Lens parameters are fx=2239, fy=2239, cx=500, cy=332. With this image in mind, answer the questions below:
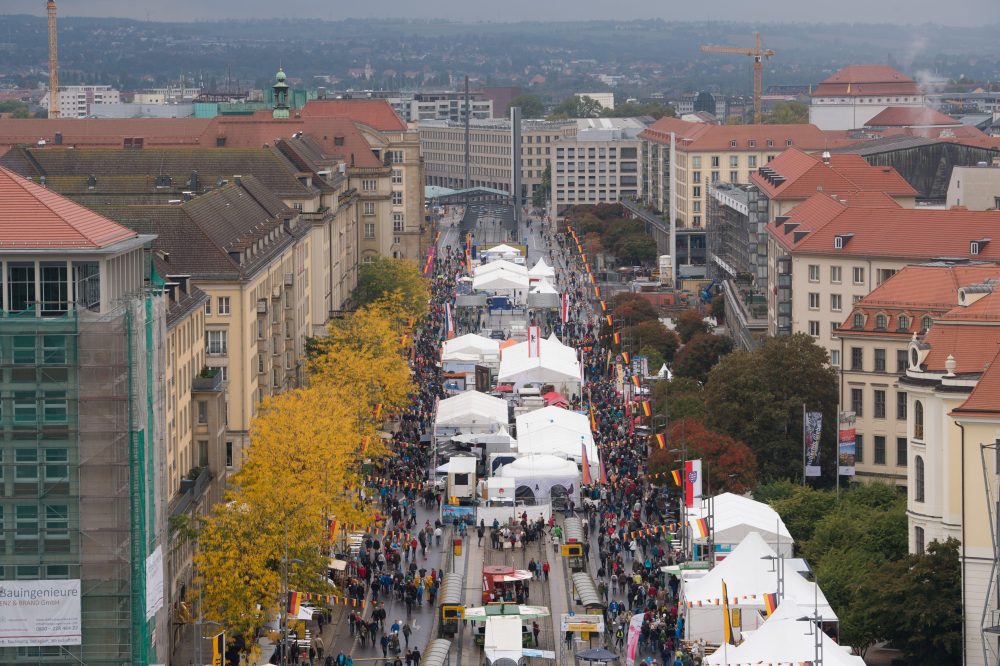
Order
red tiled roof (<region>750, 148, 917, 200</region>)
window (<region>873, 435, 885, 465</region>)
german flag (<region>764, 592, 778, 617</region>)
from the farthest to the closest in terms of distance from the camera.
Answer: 1. red tiled roof (<region>750, 148, 917, 200</region>)
2. window (<region>873, 435, 885, 465</region>)
3. german flag (<region>764, 592, 778, 617</region>)

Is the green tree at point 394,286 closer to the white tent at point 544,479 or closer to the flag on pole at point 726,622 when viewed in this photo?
the white tent at point 544,479

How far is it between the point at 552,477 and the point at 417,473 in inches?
347

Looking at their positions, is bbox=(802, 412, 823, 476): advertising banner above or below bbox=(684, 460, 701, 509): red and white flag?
above

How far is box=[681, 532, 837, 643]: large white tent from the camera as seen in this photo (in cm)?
6475

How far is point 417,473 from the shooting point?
9550 cm

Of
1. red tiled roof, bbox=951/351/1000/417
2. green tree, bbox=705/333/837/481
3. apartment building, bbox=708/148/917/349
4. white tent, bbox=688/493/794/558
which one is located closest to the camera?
red tiled roof, bbox=951/351/1000/417

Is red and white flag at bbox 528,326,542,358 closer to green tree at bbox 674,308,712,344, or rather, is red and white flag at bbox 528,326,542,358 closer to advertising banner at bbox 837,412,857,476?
green tree at bbox 674,308,712,344

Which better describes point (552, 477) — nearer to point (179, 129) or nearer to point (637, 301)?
point (637, 301)

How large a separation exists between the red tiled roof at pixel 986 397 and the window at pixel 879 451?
2555 centimetres

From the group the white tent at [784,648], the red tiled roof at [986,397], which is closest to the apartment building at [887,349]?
the red tiled roof at [986,397]

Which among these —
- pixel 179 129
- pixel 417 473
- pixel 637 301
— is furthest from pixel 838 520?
pixel 179 129

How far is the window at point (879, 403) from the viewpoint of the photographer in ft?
300

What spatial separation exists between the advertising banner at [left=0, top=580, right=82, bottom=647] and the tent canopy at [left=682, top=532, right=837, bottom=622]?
18.9m

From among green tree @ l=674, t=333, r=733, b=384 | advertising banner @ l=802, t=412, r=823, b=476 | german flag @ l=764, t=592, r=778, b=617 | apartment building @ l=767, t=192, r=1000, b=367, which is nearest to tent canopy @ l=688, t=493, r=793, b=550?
german flag @ l=764, t=592, r=778, b=617
